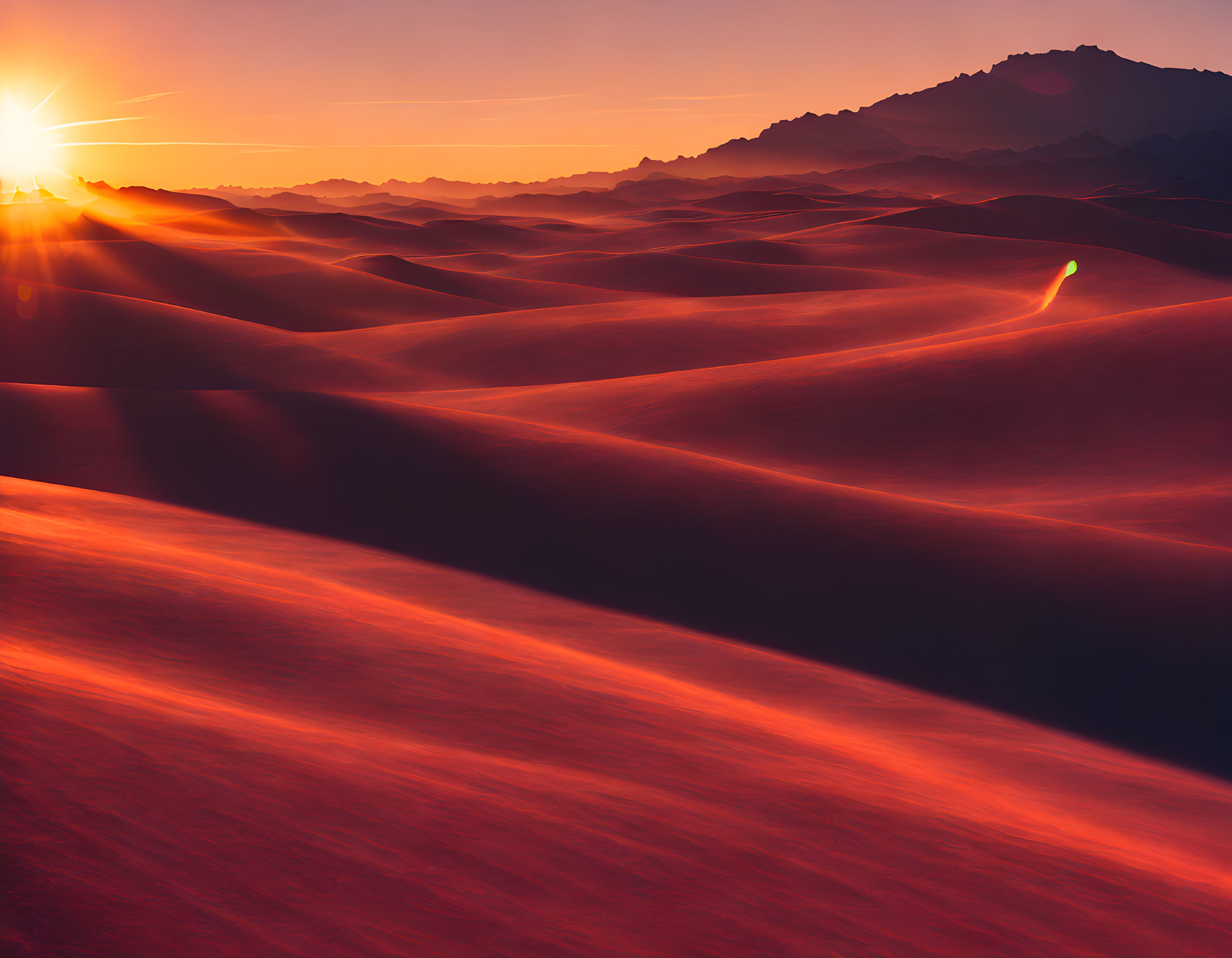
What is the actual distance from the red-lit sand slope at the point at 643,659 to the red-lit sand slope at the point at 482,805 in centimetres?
2

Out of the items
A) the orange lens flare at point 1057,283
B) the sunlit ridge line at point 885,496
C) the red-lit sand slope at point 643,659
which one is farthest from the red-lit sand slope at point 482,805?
the orange lens flare at point 1057,283

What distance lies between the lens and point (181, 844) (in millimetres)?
2875

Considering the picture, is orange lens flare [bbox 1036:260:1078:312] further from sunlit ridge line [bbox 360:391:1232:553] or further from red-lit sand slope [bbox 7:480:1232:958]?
red-lit sand slope [bbox 7:480:1232:958]

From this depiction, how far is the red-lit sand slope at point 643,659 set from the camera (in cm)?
309

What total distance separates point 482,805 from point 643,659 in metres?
4.17

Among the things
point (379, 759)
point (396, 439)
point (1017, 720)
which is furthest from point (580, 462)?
point (379, 759)

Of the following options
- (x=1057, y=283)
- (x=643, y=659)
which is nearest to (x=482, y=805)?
(x=643, y=659)

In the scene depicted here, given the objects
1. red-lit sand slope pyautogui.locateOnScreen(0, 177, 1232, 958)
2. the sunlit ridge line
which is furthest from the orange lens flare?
the sunlit ridge line

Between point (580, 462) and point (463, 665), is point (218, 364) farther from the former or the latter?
point (463, 665)

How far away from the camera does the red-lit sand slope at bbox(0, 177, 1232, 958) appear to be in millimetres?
3086

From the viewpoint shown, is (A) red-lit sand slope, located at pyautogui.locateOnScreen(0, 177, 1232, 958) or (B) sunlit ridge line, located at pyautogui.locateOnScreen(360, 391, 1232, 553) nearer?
(A) red-lit sand slope, located at pyautogui.locateOnScreen(0, 177, 1232, 958)

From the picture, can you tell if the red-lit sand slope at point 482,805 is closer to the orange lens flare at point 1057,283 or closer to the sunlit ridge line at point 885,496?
the sunlit ridge line at point 885,496

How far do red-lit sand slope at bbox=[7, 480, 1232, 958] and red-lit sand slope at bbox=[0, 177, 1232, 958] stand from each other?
0.02 metres

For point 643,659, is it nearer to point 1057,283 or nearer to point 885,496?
point 885,496
